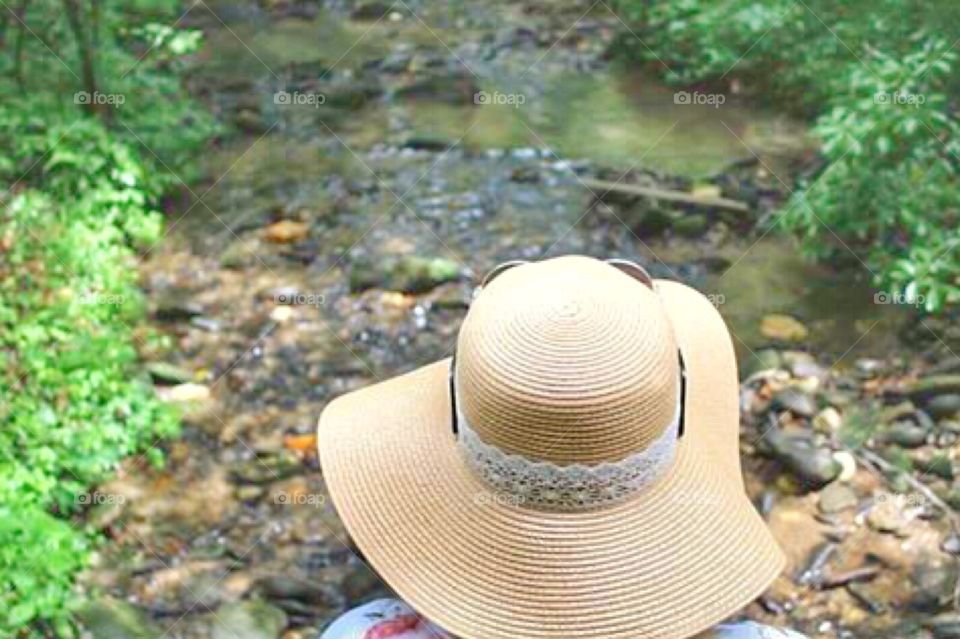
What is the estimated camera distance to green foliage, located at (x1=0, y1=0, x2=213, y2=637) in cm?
333

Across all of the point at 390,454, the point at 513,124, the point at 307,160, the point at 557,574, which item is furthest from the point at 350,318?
the point at 557,574

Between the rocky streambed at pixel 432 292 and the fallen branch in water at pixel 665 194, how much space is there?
0.02 m

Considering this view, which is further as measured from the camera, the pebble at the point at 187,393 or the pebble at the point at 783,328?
the pebble at the point at 783,328

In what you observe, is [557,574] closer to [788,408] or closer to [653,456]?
[653,456]

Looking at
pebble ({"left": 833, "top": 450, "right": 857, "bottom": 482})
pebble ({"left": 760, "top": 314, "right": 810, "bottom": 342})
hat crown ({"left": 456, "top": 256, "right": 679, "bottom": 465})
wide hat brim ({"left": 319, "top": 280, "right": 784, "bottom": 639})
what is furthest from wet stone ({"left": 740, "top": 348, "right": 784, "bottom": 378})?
hat crown ({"left": 456, "top": 256, "right": 679, "bottom": 465})

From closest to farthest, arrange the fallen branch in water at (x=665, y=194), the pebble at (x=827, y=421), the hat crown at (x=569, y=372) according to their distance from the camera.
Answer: the hat crown at (x=569, y=372), the pebble at (x=827, y=421), the fallen branch in water at (x=665, y=194)

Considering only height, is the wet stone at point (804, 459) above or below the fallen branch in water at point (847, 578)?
above

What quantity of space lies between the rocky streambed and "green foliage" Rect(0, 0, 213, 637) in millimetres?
148

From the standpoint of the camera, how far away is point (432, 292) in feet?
16.0

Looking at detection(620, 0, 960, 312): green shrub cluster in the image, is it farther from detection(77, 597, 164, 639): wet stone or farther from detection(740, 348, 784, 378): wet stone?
detection(77, 597, 164, 639): wet stone

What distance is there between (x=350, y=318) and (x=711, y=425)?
2817 millimetres

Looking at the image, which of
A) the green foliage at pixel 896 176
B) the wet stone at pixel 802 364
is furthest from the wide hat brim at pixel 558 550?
the green foliage at pixel 896 176

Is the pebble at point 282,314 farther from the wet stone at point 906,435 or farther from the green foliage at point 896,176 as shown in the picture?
the wet stone at point 906,435

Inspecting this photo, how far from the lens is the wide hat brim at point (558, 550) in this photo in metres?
1.73
